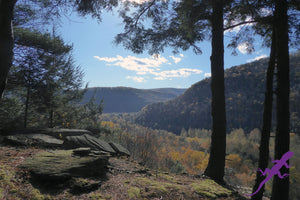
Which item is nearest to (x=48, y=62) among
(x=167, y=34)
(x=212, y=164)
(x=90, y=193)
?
(x=167, y=34)

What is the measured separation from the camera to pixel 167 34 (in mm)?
6270

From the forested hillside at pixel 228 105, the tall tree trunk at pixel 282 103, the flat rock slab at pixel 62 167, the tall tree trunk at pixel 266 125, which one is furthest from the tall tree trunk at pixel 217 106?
the forested hillside at pixel 228 105

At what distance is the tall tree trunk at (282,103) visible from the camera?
2785 mm

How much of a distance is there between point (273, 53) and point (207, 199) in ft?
9.84

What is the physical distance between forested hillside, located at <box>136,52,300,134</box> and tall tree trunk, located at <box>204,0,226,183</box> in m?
74.3

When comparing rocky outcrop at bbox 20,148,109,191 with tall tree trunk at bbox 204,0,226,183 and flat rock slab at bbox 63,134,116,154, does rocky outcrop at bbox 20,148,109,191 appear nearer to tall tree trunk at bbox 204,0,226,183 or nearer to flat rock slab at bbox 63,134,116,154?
flat rock slab at bbox 63,134,116,154

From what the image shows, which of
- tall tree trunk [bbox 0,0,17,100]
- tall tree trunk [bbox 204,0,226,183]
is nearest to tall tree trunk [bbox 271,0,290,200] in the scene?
tall tree trunk [bbox 204,0,226,183]

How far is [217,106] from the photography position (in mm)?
4770

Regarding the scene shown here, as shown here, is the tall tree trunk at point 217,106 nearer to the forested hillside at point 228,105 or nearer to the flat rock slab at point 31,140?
the flat rock slab at point 31,140

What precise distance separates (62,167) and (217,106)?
3.96 m

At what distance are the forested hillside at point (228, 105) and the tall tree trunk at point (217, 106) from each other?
74303 millimetres

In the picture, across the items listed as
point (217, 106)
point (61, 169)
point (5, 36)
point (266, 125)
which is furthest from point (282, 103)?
point (5, 36)

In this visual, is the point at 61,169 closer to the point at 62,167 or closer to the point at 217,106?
the point at 62,167

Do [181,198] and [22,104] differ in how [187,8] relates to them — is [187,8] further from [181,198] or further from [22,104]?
[22,104]
